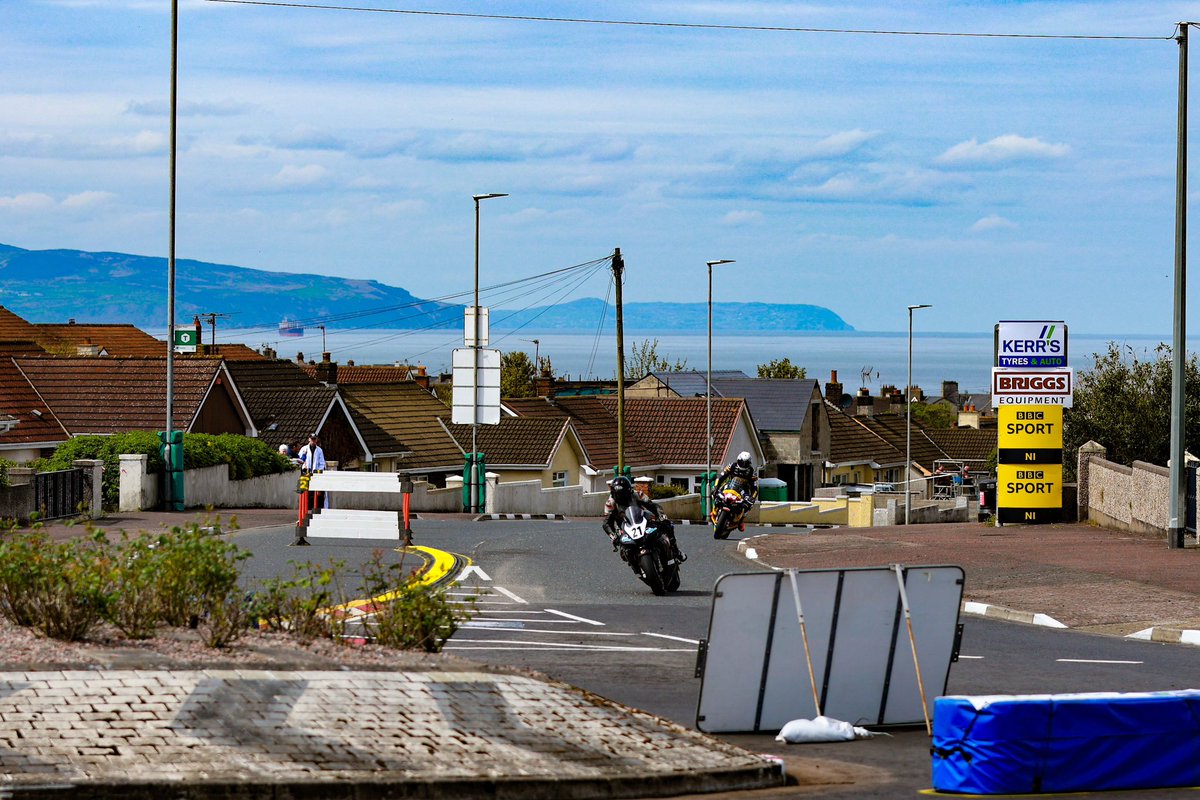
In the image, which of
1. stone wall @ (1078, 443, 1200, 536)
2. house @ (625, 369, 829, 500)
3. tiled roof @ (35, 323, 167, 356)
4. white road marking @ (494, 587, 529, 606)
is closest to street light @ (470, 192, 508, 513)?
stone wall @ (1078, 443, 1200, 536)

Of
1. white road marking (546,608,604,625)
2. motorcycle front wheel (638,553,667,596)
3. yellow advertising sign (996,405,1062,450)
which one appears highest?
yellow advertising sign (996,405,1062,450)

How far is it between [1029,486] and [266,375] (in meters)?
32.5

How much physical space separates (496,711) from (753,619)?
6.79 feet

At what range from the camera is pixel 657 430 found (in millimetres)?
73875

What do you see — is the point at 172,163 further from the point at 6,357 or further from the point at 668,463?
the point at 668,463

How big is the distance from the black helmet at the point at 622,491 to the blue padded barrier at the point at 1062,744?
10297mm

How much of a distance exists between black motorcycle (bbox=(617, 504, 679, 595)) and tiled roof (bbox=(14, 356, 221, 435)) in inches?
1112

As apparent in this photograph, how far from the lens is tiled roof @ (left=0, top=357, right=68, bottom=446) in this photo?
41719mm

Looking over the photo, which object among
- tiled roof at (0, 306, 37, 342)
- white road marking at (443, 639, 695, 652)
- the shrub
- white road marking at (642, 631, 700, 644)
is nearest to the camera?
the shrub

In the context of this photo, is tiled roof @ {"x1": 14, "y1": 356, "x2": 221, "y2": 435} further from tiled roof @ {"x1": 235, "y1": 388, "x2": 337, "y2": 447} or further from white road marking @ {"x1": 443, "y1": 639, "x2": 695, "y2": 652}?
white road marking @ {"x1": 443, "y1": 639, "x2": 695, "y2": 652}

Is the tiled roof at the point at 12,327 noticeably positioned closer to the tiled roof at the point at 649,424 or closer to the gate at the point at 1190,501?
the tiled roof at the point at 649,424

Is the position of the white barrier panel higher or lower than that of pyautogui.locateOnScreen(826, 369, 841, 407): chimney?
lower

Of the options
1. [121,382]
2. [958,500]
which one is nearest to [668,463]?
[958,500]

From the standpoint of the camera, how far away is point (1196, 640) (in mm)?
16312
